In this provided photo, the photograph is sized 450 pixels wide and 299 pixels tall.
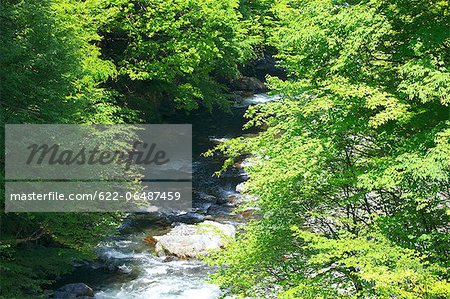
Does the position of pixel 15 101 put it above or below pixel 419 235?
above

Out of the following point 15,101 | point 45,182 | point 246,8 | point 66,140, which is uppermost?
point 246,8

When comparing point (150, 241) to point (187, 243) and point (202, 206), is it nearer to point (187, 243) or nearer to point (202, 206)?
point (187, 243)

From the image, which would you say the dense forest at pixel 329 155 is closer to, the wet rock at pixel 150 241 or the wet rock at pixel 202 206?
the wet rock at pixel 150 241

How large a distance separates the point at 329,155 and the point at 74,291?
750 cm

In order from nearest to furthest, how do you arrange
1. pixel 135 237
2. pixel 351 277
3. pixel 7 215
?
1. pixel 351 277
2. pixel 7 215
3. pixel 135 237

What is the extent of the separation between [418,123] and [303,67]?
2633 millimetres

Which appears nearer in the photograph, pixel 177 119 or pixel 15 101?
pixel 15 101

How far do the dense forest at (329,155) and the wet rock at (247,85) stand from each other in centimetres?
2223

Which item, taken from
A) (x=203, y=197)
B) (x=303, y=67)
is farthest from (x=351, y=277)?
(x=203, y=197)

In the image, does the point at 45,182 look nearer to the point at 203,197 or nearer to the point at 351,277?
the point at 351,277

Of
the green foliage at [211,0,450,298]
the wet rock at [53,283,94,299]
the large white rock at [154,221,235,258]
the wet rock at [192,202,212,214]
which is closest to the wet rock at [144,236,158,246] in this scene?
the large white rock at [154,221,235,258]

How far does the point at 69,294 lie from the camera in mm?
11891

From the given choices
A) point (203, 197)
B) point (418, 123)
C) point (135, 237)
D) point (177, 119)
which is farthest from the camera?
point (177, 119)

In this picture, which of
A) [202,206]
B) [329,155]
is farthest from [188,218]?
[329,155]
